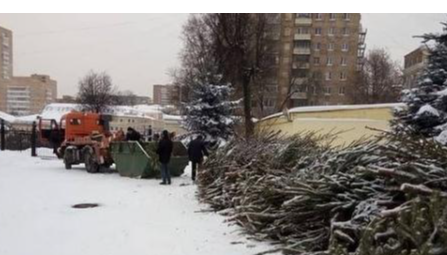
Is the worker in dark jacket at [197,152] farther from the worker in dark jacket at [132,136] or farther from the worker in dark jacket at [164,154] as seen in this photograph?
the worker in dark jacket at [132,136]

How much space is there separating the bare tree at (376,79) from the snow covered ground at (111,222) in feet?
127

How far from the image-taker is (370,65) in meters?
55.5

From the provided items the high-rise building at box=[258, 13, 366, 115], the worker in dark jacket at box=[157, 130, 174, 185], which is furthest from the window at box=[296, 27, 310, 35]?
the worker in dark jacket at box=[157, 130, 174, 185]

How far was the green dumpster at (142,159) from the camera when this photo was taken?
15469mm

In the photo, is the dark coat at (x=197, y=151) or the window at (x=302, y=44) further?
the window at (x=302, y=44)

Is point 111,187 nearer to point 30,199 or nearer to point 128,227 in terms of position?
point 30,199

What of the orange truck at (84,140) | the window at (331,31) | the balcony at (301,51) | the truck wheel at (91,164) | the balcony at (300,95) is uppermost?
the window at (331,31)

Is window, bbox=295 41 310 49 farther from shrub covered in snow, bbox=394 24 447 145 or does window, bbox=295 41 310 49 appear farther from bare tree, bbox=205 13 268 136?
shrub covered in snow, bbox=394 24 447 145

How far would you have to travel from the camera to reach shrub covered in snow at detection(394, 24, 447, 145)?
10.9 m

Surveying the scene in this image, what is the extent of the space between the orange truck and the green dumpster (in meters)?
1.06

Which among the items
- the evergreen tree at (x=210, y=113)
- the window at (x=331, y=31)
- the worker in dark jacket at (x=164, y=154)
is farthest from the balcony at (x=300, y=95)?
the worker in dark jacket at (x=164, y=154)

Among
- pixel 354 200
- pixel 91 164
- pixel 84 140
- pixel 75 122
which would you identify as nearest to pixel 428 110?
pixel 354 200
